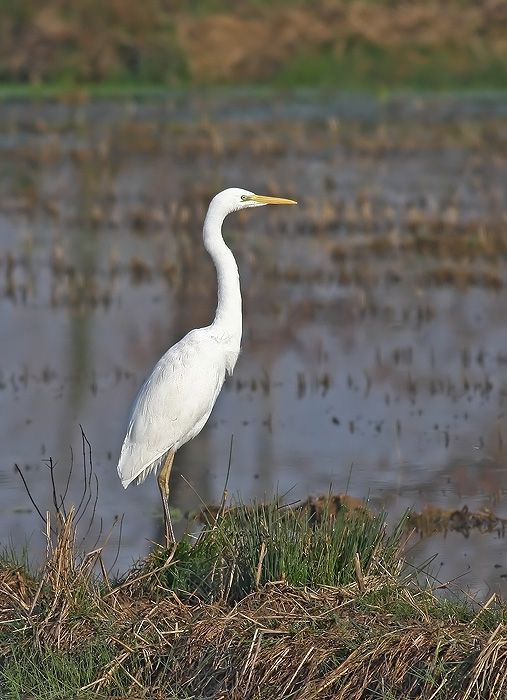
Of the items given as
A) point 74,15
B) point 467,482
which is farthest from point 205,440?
point 74,15

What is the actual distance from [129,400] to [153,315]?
2.87 m

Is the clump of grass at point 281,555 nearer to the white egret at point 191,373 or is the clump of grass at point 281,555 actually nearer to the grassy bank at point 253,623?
the grassy bank at point 253,623

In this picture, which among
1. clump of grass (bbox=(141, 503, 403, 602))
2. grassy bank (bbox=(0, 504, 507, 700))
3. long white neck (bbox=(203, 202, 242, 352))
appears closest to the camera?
grassy bank (bbox=(0, 504, 507, 700))

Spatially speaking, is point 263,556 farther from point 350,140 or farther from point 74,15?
point 74,15

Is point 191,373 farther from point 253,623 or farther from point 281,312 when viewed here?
point 281,312

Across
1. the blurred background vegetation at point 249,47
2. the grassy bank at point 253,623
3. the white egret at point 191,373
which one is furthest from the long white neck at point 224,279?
the blurred background vegetation at point 249,47

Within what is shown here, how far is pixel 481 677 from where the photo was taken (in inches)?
189

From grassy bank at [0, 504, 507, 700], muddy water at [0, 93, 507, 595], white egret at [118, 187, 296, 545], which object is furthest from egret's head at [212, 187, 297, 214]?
grassy bank at [0, 504, 507, 700]

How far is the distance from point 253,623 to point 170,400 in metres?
1.88

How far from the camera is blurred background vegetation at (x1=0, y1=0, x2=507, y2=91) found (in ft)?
111

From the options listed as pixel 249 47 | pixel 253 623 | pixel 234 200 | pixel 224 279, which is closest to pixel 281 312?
pixel 234 200

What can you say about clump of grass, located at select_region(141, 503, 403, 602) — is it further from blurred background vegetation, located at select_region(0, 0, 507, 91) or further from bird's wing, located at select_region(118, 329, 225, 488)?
blurred background vegetation, located at select_region(0, 0, 507, 91)

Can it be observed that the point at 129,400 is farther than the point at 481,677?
Yes

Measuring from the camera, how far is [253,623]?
5.18 metres
